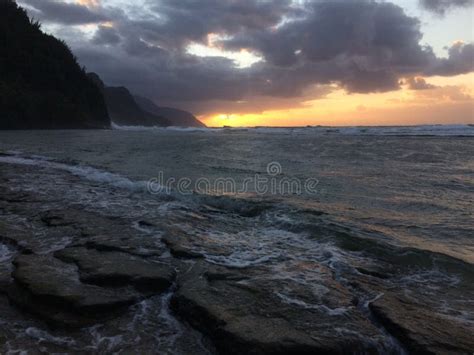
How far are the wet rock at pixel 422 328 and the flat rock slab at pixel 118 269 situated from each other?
2812mm

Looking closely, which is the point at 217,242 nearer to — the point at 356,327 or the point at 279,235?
the point at 279,235

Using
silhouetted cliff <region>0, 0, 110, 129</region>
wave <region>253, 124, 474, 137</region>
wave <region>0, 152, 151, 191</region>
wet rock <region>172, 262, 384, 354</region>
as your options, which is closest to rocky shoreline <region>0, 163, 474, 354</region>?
wet rock <region>172, 262, 384, 354</region>

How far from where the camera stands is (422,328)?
431 cm

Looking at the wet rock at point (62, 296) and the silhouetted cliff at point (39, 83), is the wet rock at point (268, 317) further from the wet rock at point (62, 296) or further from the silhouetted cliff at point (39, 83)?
the silhouetted cliff at point (39, 83)

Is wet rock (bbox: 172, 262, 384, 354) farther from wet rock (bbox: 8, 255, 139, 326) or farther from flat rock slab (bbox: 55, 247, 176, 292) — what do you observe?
wet rock (bbox: 8, 255, 139, 326)

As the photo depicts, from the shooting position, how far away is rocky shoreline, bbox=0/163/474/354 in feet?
13.1

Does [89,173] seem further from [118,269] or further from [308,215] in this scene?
[118,269]

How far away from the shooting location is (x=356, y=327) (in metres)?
4.25

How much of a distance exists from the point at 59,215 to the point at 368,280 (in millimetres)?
6542

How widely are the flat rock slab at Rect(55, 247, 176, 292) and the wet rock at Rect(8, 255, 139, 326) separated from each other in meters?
0.19

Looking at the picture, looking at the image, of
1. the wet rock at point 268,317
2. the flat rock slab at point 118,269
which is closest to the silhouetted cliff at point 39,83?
the flat rock slab at point 118,269

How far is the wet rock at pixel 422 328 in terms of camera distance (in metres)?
4.00

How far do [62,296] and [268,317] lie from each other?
2.39 meters

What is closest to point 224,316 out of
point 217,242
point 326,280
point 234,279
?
point 234,279
